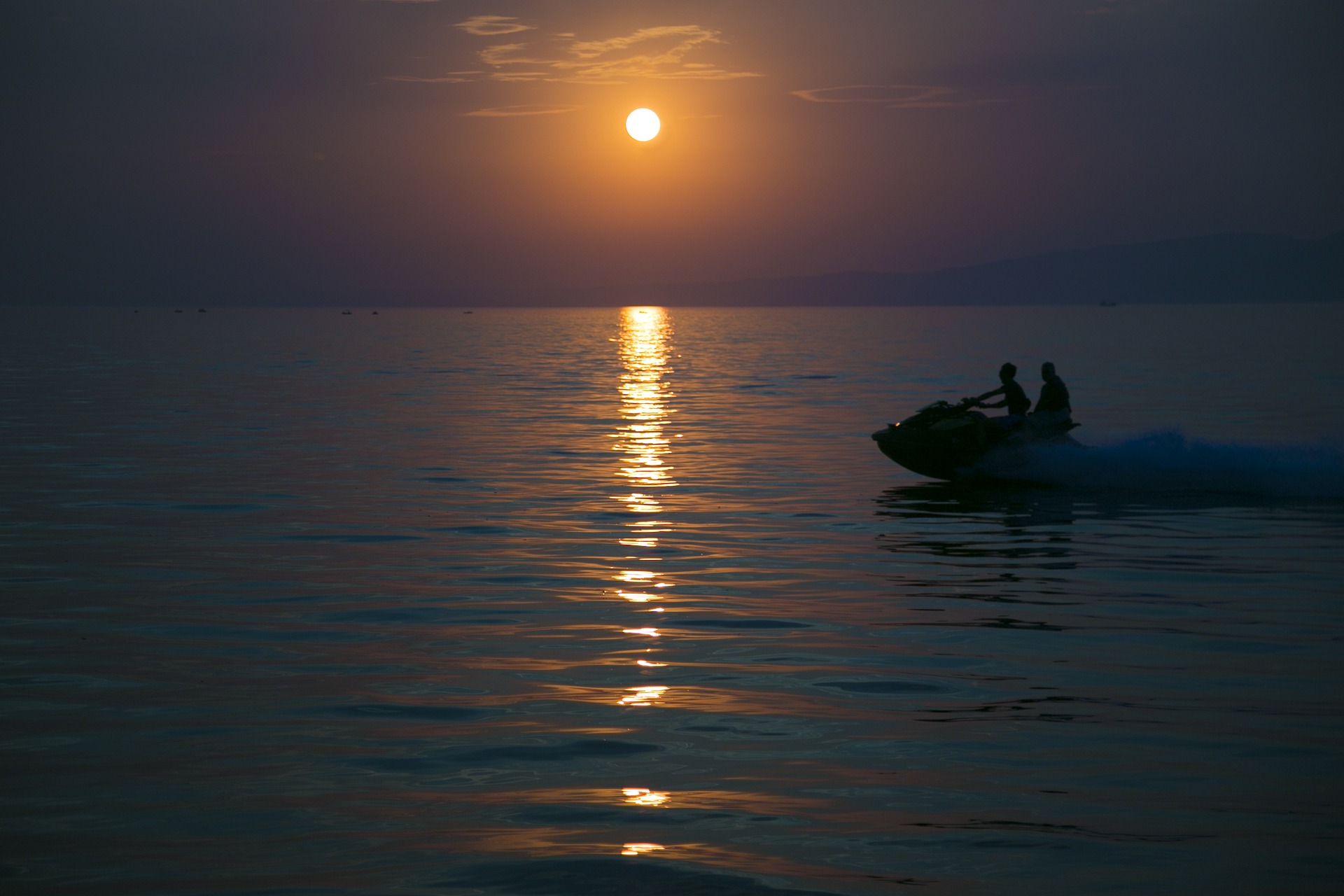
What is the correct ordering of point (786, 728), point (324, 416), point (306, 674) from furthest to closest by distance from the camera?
1. point (324, 416)
2. point (306, 674)
3. point (786, 728)

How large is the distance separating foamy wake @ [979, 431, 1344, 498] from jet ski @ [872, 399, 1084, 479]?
3.7 inches

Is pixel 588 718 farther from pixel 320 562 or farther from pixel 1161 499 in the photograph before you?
pixel 1161 499

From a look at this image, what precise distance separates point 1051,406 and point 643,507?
9249 millimetres

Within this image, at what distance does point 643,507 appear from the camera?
23.1m

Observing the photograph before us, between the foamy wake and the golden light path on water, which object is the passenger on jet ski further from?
the golden light path on water

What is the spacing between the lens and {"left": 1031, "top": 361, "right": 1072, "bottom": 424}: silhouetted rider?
27391 millimetres

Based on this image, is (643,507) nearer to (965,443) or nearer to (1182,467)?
(965,443)

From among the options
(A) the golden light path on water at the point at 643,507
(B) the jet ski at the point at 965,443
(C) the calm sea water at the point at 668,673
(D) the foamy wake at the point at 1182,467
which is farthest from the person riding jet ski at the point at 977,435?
(A) the golden light path on water at the point at 643,507

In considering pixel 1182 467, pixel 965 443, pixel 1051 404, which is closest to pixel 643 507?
pixel 965 443

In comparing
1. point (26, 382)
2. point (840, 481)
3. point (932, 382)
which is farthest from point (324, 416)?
point (932, 382)

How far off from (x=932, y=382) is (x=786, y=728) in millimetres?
51791

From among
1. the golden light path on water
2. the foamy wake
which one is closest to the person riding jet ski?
the foamy wake

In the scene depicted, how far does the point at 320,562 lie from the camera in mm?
17781

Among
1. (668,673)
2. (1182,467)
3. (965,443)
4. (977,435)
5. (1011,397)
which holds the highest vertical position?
(1011,397)
